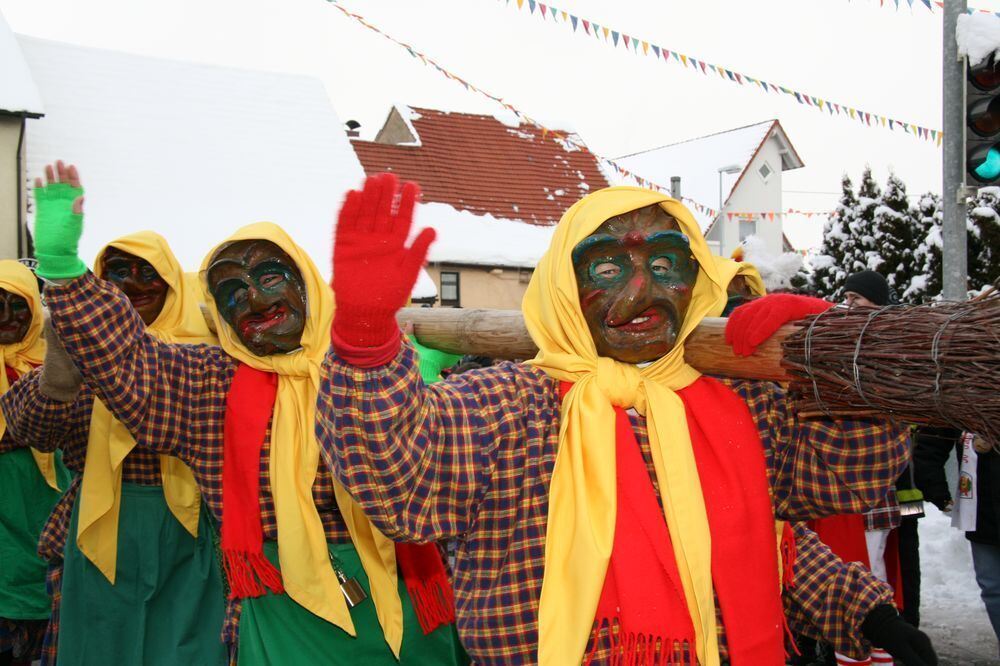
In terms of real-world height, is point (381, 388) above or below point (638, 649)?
above

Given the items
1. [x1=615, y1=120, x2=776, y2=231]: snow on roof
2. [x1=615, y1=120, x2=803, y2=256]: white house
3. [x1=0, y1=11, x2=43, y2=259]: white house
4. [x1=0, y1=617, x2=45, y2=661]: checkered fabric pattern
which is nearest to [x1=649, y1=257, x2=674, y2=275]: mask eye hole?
[x1=0, y1=617, x2=45, y2=661]: checkered fabric pattern

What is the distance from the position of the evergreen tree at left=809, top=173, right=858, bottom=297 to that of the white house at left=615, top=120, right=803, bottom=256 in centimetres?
1130

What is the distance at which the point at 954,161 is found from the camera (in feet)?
18.2

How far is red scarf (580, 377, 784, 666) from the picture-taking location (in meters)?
2.27

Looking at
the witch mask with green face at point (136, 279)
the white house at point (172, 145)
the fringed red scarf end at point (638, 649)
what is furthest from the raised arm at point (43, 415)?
the white house at point (172, 145)

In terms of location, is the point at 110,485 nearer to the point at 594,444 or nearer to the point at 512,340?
the point at 512,340

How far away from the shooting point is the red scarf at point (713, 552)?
89.3 inches

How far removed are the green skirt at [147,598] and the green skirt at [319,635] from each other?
871 mm

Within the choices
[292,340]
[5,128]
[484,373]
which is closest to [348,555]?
[292,340]

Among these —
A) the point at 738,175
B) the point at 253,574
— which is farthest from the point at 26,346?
the point at 738,175

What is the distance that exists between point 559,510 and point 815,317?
0.77 metres

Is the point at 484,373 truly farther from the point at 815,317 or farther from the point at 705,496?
the point at 815,317

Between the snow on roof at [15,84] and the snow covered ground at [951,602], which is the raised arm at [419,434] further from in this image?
the snow on roof at [15,84]

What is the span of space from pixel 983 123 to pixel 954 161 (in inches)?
9.7
